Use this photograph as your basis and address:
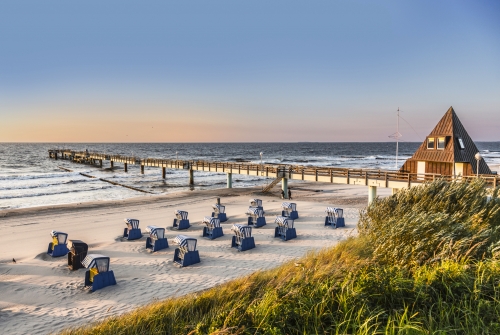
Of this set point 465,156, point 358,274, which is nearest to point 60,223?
point 358,274

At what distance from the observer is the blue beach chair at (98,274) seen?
9461mm

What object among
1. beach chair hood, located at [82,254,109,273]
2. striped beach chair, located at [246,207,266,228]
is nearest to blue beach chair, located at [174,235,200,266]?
beach chair hood, located at [82,254,109,273]

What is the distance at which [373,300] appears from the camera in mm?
4629

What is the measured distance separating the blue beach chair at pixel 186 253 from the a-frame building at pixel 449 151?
55.9ft

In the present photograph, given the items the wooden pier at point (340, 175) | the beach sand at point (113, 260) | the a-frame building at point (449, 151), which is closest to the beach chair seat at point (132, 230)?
the beach sand at point (113, 260)

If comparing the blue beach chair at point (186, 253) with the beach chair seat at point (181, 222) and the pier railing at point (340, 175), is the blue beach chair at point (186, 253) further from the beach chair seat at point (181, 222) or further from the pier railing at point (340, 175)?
the pier railing at point (340, 175)

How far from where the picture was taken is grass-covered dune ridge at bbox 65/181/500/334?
4.06 meters

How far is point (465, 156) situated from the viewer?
20.3m

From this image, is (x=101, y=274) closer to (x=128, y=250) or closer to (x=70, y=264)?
(x=70, y=264)

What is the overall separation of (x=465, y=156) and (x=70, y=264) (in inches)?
904

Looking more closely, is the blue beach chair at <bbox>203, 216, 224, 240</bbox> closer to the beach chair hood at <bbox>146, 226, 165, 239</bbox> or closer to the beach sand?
the beach sand

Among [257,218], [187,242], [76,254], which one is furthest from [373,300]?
[257,218]

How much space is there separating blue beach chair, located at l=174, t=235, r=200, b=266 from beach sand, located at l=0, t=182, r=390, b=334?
267mm

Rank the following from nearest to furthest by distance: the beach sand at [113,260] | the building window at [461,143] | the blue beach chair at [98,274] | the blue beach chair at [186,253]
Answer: the beach sand at [113,260], the blue beach chair at [98,274], the blue beach chair at [186,253], the building window at [461,143]
